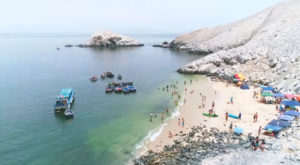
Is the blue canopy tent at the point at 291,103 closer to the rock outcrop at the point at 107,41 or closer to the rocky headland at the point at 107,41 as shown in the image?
the rocky headland at the point at 107,41

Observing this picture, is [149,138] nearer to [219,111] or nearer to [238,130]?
[238,130]

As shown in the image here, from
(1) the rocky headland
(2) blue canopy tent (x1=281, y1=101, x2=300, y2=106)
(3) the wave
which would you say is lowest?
(3) the wave

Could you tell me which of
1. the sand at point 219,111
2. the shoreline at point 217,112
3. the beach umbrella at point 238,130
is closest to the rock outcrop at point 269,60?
the sand at point 219,111

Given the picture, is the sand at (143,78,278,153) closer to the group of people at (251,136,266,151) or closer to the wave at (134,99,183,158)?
the wave at (134,99,183,158)

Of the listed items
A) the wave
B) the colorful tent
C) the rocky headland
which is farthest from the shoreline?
the rocky headland

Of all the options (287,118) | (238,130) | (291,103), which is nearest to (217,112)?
(238,130)

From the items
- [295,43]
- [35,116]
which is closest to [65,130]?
[35,116]

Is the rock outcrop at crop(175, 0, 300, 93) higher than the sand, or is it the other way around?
the rock outcrop at crop(175, 0, 300, 93)

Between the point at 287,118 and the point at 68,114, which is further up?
the point at 287,118
